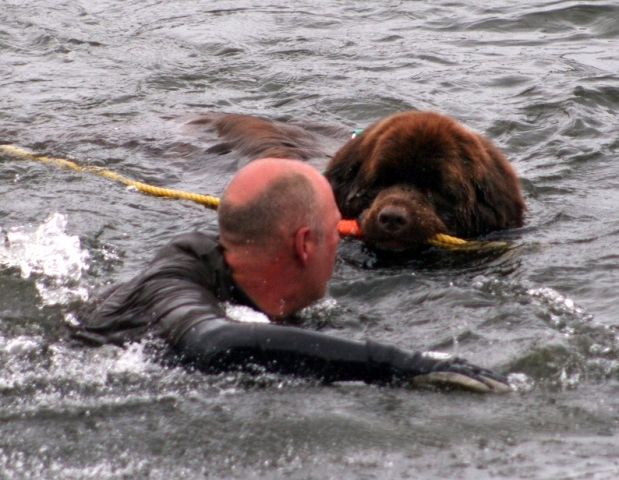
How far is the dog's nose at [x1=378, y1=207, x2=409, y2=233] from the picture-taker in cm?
602

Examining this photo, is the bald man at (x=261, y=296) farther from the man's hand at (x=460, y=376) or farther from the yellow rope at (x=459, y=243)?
the yellow rope at (x=459, y=243)

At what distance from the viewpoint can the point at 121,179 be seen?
7426 millimetres

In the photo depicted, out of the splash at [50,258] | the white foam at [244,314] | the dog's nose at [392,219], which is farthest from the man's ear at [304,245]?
the dog's nose at [392,219]

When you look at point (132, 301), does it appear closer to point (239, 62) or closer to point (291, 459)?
point (291, 459)

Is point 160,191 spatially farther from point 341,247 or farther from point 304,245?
point 304,245

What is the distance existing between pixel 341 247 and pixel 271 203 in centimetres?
212

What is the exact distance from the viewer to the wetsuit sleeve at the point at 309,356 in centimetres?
403

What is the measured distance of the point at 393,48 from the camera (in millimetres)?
11977

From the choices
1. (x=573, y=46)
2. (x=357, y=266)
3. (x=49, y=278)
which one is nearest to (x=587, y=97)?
(x=573, y=46)

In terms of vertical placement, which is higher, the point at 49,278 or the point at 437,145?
the point at 437,145

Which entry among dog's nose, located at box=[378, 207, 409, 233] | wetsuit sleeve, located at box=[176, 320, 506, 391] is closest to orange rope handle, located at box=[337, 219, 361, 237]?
dog's nose, located at box=[378, 207, 409, 233]

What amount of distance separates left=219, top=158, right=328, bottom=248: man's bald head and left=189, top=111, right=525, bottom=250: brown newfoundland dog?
163 centimetres

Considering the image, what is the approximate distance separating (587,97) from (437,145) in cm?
435

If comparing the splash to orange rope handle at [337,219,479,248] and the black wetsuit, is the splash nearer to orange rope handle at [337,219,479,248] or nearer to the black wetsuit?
the black wetsuit
